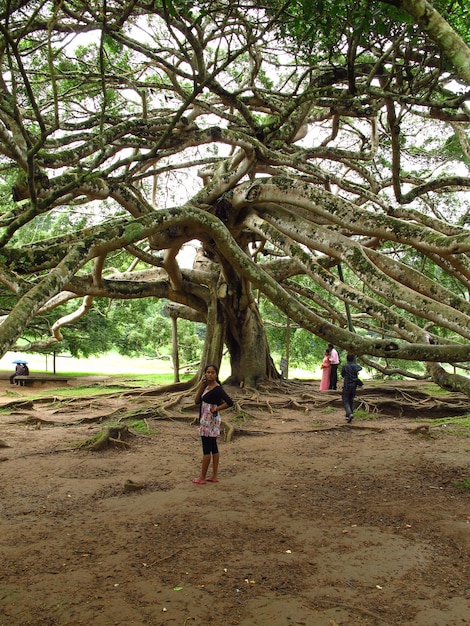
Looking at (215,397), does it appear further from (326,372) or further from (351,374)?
(326,372)

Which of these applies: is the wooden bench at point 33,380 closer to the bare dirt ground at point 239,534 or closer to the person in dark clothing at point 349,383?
the bare dirt ground at point 239,534

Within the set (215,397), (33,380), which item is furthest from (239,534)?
(33,380)

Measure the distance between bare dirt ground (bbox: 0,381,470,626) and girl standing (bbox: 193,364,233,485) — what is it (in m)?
0.22

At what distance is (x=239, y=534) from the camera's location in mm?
4297

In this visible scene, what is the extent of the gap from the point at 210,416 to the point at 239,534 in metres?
1.52

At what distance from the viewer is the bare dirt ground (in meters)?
3.13

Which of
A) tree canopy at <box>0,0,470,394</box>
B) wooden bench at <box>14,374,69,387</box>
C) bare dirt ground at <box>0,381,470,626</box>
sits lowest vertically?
bare dirt ground at <box>0,381,470,626</box>

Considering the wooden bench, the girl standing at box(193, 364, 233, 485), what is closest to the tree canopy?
the girl standing at box(193, 364, 233, 485)

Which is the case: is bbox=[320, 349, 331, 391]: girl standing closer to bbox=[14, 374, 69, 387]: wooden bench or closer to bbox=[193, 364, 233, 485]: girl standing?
bbox=[193, 364, 233, 485]: girl standing

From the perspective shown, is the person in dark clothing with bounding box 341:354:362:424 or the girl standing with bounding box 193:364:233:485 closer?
the girl standing with bounding box 193:364:233:485

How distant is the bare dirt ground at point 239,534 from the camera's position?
313cm

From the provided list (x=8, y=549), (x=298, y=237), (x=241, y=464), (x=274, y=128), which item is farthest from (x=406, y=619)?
(x=274, y=128)

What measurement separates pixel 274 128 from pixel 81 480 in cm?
592

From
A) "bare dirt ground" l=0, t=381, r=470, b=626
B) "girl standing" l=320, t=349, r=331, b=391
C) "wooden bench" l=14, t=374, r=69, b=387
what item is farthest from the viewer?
"wooden bench" l=14, t=374, r=69, b=387
